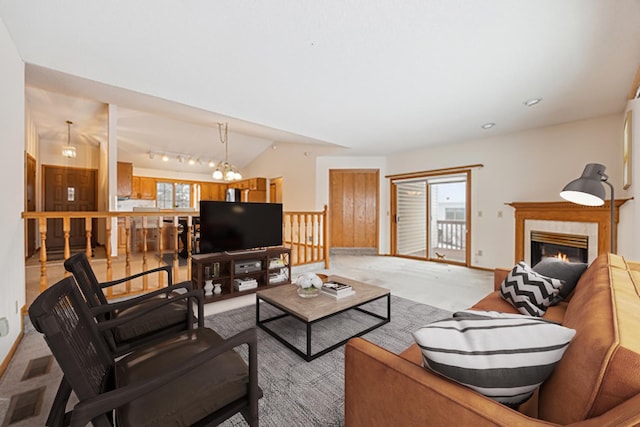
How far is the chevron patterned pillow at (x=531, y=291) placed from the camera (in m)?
1.82

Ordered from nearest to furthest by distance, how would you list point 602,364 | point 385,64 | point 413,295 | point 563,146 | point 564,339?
point 602,364 → point 564,339 → point 385,64 → point 413,295 → point 563,146

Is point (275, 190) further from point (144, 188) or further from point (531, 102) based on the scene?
point (531, 102)

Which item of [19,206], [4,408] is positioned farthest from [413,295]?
[19,206]

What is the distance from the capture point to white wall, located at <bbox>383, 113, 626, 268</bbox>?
378cm

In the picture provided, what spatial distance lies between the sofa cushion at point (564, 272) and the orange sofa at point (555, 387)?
79 cm

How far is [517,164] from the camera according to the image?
454 cm

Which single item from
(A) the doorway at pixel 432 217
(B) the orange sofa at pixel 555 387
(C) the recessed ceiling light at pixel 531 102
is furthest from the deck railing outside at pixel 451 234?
(B) the orange sofa at pixel 555 387

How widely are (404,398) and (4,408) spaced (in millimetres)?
2165

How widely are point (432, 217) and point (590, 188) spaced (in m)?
3.93

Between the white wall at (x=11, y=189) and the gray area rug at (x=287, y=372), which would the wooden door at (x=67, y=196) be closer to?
the white wall at (x=11, y=189)

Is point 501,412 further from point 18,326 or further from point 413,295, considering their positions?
point 18,326

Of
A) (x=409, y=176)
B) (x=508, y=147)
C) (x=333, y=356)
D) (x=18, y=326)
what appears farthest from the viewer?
(x=409, y=176)

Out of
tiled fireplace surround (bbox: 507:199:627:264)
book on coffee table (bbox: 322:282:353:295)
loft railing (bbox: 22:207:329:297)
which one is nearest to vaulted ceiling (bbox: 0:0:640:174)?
tiled fireplace surround (bbox: 507:199:627:264)

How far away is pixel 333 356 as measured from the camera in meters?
2.02
